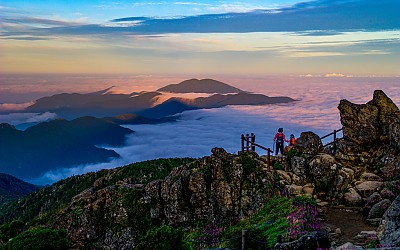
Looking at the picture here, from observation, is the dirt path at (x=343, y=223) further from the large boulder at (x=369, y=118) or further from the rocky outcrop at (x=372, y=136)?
the large boulder at (x=369, y=118)

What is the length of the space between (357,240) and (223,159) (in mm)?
15820

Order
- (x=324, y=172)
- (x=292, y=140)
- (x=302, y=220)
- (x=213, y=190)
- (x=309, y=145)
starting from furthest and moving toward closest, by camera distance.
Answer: (x=292, y=140), (x=309, y=145), (x=213, y=190), (x=324, y=172), (x=302, y=220)

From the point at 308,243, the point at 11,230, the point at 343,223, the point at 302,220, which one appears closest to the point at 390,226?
the point at 308,243

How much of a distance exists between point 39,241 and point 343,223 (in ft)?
56.2

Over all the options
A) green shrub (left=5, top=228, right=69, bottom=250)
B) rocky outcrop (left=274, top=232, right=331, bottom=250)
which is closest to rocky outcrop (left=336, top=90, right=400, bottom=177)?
rocky outcrop (left=274, top=232, right=331, bottom=250)

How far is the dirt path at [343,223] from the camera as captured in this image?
20.8 m

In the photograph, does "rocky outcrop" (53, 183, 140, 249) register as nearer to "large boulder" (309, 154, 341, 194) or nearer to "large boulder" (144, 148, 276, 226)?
"large boulder" (144, 148, 276, 226)

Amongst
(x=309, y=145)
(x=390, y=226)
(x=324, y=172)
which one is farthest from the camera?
(x=309, y=145)

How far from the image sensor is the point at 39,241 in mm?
23016

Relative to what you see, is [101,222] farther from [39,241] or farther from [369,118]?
[369,118]

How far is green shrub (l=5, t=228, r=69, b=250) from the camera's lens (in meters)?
22.8

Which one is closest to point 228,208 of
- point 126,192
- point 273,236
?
point 126,192

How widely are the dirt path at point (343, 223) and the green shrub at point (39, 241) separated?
14.7 metres

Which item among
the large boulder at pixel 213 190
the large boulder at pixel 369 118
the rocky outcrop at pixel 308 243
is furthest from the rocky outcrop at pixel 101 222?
the rocky outcrop at pixel 308 243
